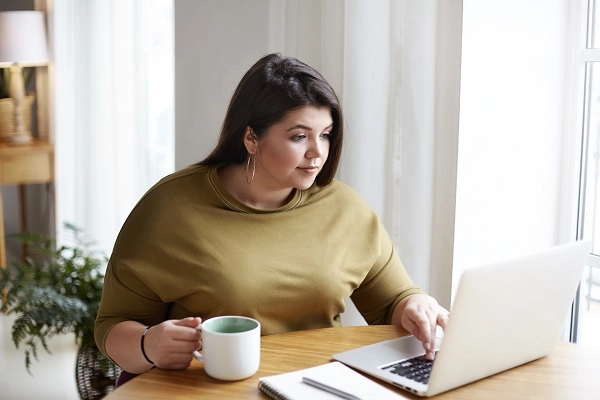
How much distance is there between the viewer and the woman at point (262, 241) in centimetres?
165

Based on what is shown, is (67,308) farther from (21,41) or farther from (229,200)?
(21,41)

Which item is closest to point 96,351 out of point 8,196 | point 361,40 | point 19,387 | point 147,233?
point 19,387

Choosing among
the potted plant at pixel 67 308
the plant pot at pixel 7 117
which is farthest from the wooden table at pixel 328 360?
the plant pot at pixel 7 117

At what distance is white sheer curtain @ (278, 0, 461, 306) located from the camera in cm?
207

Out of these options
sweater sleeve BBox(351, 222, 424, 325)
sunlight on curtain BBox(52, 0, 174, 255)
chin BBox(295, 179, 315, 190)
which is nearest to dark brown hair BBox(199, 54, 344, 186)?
chin BBox(295, 179, 315, 190)

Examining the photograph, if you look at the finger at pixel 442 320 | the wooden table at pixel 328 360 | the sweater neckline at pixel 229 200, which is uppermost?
the sweater neckline at pixel 229 200

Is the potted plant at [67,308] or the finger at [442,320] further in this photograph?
the potted plant at [67,308]

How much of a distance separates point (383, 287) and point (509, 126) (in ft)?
1.90

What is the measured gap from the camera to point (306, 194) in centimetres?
185

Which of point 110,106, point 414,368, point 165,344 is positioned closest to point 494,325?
point 414,368

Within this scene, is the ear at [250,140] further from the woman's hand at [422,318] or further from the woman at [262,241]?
the woman's hand at [422,318]

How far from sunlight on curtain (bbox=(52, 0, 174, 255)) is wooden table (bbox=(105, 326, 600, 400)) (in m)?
2.17

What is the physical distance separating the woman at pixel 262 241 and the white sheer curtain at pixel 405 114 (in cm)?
30

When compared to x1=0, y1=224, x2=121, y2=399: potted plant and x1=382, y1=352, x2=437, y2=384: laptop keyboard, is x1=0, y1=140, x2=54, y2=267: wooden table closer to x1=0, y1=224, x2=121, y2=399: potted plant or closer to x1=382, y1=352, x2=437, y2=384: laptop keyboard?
x1=0, y1=224, x2=121, y2=399: potted plant
